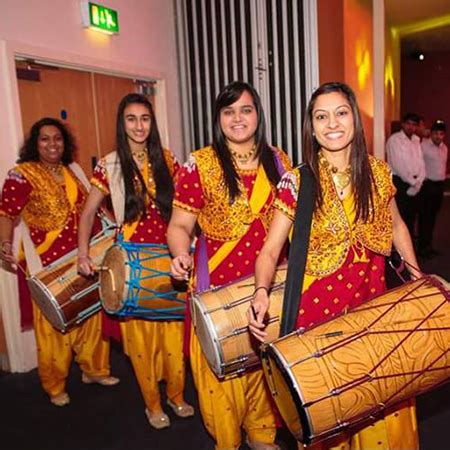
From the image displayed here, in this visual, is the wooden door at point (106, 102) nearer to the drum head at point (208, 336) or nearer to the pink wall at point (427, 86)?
the drum head at point (208, 336)

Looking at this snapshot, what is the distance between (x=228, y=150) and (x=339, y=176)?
56 cm

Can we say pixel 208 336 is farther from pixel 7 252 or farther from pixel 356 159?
pixel 7 252

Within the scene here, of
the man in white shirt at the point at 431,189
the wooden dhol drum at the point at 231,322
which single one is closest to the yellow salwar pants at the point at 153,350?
the wooden dhol drum at the point at 231,322

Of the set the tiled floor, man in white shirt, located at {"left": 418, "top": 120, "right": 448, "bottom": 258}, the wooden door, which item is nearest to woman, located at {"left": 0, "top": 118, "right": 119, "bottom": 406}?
the tiled floor

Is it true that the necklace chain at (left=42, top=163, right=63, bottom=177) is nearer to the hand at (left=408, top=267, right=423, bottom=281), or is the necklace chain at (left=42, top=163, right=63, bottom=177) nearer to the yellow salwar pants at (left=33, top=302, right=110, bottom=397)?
the yellow salwar pants at (left=33, top=302, right=110, bottom=397)

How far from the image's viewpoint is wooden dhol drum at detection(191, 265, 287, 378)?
1.75 m

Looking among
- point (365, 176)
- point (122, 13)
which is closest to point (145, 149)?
point (365, 176)

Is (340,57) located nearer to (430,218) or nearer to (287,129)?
(287,129)

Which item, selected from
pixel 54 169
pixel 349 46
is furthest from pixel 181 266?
pixel 349 46

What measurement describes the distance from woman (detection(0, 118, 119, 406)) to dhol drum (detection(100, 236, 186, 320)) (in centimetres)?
67

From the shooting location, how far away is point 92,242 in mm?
2656

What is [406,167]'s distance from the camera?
19.2ft

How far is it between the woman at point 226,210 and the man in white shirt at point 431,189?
473cm

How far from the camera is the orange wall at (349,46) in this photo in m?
4.48
